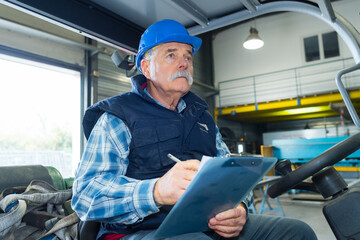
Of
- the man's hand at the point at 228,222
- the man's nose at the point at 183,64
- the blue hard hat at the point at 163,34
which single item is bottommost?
the man's hand at the point at 228,222

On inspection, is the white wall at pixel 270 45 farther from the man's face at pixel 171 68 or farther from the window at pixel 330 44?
the man's face at pixel 171 68

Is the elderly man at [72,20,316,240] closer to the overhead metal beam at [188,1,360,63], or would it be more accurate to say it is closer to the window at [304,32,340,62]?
the overhead metal beam at [188,1,360,63]

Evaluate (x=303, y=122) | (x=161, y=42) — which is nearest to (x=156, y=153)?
(x=161, y=42)

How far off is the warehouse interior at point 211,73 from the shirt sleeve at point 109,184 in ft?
1.25

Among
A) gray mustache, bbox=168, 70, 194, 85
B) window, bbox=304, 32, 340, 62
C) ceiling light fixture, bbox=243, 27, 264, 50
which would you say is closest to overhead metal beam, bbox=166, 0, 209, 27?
gray mustache, bbox=168, 70, 194, 85

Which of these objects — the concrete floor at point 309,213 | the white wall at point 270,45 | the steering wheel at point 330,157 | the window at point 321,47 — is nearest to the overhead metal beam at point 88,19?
the steering wheel at point 330,157

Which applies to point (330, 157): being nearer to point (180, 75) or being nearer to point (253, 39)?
point (180, 75)

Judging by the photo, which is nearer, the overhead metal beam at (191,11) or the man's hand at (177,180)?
the man's hand at (177,180)

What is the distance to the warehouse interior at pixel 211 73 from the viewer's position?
130 centimetres

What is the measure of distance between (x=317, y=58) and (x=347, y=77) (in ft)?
4.43

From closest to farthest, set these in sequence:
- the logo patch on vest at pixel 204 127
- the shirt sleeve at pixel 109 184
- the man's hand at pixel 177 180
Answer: the man's hand at pixel 177 180 → the shirt sleeve at pixel 109 184 → the logo patch on vest at pixel 204 127

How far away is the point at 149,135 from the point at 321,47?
434 inches

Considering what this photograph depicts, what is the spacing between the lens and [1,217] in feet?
4.09

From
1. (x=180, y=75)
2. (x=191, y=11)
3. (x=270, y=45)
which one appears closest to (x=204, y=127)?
(x=180, y=75)
